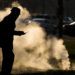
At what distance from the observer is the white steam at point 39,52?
52.2 feet

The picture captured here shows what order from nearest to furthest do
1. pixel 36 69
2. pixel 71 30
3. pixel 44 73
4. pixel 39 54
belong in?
pixel 44 73 < pixel 36 69 < pixel 39 54 < pixel 71 30

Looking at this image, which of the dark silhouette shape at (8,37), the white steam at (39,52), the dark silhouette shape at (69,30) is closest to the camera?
the dark silhouette shape at (8,37)

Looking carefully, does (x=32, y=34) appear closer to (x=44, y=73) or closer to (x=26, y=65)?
(x=26, y=65)

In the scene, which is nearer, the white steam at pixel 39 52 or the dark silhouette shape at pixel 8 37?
the dark silhouette shape at pixel 8 37

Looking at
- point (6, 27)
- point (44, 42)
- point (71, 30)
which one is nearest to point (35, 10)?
point (71, 30)

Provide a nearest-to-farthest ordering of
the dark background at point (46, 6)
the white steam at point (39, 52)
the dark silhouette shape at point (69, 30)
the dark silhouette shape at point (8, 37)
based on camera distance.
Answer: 1. the dark silhouette shape at point (8, 37)
2. the white steam at point (39, 52)
3. the dark silhouette shape at point (69, 30)
4. the dark background at point (46, 6)

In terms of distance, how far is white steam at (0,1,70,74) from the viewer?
626 inches

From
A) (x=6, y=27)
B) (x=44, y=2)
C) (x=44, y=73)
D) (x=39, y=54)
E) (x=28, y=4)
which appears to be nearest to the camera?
(x=6, y=27)

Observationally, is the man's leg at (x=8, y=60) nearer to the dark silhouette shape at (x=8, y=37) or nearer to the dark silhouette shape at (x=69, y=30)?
the dark silhouette shape at (x=8, y=37)

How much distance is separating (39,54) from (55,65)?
75cm

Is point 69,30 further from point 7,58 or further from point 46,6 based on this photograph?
point 46,6

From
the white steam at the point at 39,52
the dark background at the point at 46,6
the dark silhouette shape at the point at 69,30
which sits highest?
the white steam at the point at 39,52

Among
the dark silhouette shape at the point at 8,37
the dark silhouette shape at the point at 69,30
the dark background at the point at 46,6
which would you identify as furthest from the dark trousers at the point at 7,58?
the dark background at the point at 46,6

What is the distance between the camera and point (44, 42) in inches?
673
